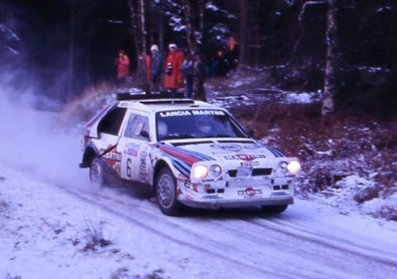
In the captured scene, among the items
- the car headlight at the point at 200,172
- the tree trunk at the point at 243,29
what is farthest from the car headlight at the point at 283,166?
the tree trunk at the point at 243,29

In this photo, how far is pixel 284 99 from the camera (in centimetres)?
2319

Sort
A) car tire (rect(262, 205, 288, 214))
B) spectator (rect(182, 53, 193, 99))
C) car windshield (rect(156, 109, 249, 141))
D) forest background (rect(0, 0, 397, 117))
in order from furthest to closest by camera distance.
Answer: spectator (rect(182, 53, 193, 99)) < forest background (rect(0, 0, 397, 117)) < car windshield (rect(156, 109, 249, 141)) < car tire (rect(262, 205, 288, 214))

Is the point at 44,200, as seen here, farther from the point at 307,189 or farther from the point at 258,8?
the point at 258,8

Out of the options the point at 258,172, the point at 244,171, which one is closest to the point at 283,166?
the point at 258,172

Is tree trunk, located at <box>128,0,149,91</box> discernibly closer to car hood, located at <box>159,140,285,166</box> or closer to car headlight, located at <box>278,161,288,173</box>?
car hood, located at <box>159,140,285,166</box>

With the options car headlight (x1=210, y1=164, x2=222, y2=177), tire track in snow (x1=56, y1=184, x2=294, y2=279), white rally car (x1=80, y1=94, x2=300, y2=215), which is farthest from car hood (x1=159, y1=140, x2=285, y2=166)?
tire track in snow (x1=56, y1=184, x2=294, y2=279)

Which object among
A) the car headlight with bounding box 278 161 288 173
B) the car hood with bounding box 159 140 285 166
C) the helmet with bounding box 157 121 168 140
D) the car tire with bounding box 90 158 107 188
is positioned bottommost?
the car tire with bounding box 90 158 107 188

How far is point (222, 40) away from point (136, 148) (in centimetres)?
2931

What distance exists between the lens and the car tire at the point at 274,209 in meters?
13.3

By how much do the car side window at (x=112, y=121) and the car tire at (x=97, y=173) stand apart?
54 centimetres

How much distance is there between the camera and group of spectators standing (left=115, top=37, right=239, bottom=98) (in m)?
24.9

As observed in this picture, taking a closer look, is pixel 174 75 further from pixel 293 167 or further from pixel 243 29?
pixel 243 29

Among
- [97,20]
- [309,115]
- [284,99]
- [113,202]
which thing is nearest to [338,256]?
[113,202]

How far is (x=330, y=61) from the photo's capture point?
20000 mm
